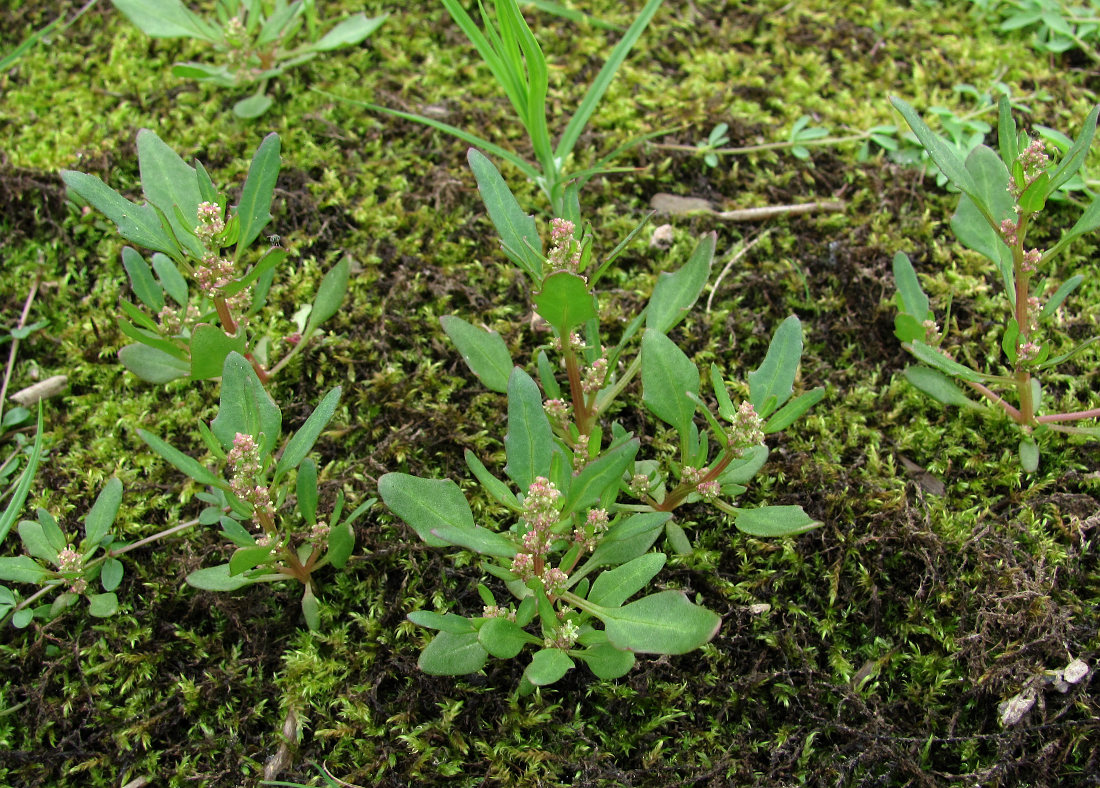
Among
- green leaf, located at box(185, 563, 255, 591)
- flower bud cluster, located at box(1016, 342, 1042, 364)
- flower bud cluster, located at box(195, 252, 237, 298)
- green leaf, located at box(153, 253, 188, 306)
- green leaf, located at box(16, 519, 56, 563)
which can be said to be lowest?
green leaf, located at box(185, 563, 255, 591)

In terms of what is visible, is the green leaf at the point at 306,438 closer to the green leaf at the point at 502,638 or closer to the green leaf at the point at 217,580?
the green leaf at the point at 217,580

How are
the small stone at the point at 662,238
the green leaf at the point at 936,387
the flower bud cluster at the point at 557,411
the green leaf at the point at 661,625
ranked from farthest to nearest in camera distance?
the small stone at the point at 662,238 → the green leaf at the point at 936,387 → the flower bud cluster at the point at 557,411 → the green leaf at the point at 661,625

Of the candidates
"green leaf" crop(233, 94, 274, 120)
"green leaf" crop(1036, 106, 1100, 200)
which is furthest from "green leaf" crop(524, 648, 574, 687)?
"green leaf" crop(233, 94, 274, 120)

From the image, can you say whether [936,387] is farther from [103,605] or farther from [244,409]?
[103,605]

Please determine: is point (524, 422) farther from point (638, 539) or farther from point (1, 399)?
point (1, 399)

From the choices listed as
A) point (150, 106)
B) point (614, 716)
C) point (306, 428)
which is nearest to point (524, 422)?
point (306, 428)

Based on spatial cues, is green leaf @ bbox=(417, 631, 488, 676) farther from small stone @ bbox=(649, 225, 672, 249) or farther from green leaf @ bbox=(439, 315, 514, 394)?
small stone @ bbox=(649, 225, 672, 249)

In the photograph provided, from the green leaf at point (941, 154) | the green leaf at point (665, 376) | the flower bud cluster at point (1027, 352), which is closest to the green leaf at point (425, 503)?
the green leaf at point (665, 376)
